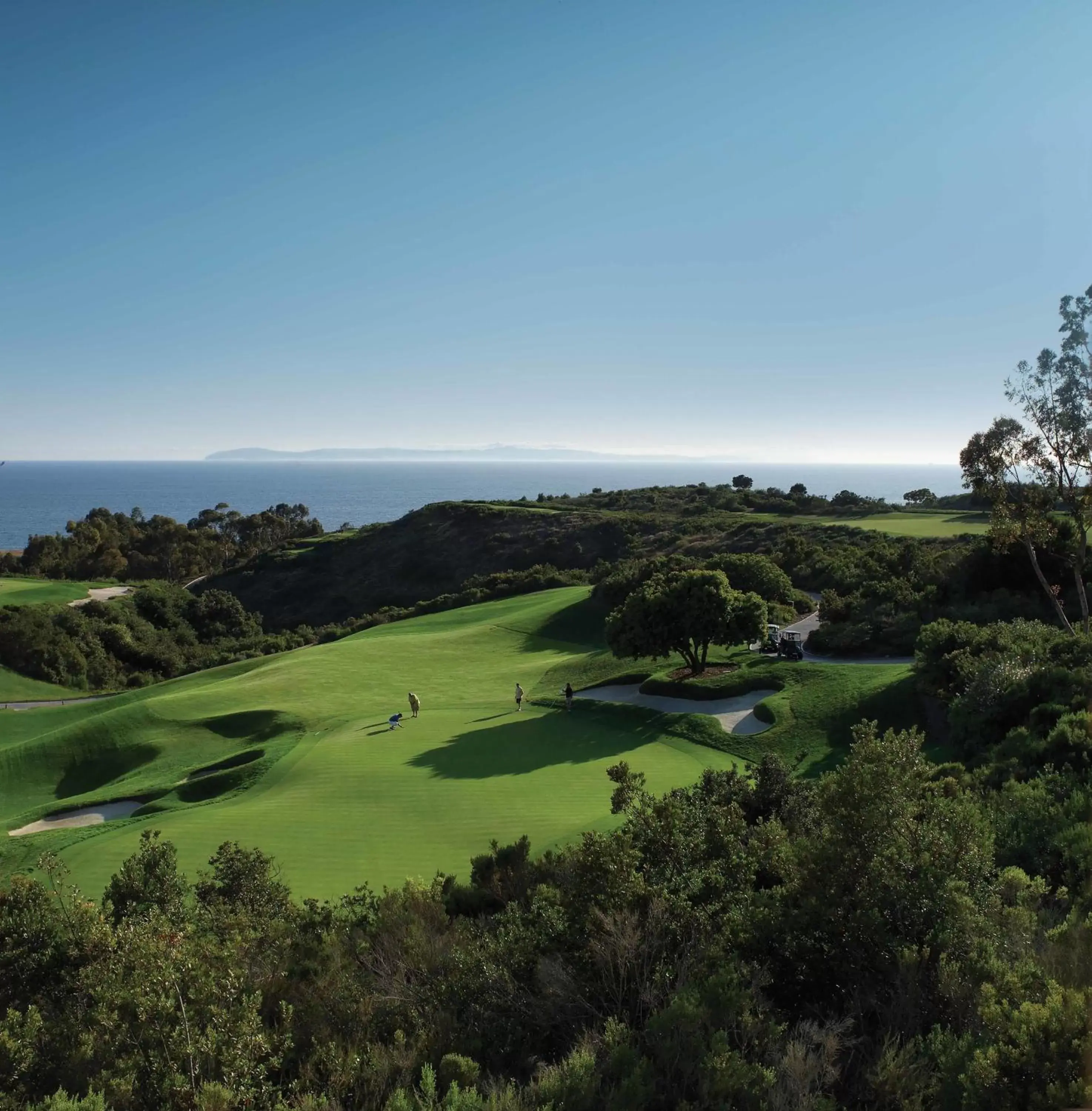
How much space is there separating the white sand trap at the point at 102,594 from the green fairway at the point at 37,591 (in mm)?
397

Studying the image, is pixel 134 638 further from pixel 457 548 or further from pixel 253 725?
pixel 457 548

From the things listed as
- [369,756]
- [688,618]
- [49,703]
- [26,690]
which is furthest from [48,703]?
[688,618]

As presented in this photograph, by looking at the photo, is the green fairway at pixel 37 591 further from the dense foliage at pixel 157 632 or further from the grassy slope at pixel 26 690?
the grassy slope at pixel 26 690

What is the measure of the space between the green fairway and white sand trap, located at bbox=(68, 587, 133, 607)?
1.30 ft

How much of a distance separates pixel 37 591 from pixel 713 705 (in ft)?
175

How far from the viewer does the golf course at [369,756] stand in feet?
48.3

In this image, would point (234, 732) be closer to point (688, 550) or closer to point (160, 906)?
point (160, 906)

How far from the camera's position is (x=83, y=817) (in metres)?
19.2

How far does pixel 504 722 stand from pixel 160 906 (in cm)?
1545

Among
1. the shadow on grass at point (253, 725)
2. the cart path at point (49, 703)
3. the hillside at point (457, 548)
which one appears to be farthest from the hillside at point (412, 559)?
the shadow on grass at point (253, 725)

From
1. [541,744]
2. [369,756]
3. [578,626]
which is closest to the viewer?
[369,756]

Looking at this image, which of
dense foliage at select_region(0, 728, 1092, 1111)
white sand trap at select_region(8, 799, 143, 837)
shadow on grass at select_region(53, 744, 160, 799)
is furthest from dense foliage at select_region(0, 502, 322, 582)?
dense foliage at select_region(0, 728, 1092, 1111)

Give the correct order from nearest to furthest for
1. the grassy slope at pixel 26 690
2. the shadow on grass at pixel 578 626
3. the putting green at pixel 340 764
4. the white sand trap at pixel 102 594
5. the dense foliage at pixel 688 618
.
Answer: the putting green at pixel 340 764
the dense foliage at pixel 688 618
the grassy slope at pixel 26 690
the shadow on grass at pixel 578 626
the white sand trap at pixel 102 594

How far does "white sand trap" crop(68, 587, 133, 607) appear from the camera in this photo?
55722 millimetres
